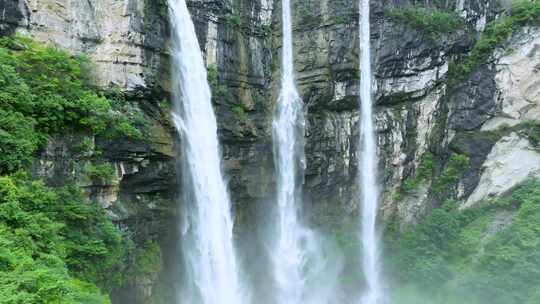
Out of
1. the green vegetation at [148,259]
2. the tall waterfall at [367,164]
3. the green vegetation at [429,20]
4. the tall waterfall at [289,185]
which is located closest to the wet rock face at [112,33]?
the green vegetation at [148,259]

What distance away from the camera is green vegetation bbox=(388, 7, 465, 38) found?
19.4 m

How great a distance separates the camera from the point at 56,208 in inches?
403

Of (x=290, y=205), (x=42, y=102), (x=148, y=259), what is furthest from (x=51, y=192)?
(x=290, y=205)

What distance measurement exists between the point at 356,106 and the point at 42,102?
1341 cm

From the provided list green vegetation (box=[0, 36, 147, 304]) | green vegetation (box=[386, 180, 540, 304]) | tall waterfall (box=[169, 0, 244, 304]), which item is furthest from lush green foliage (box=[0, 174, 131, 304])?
green vegetation (box=[386, 180, 540, 304])

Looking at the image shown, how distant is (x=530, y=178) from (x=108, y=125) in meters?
15.8

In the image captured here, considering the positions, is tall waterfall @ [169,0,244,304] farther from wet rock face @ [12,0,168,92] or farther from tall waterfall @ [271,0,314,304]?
tall waterfall @ [271,0,314,304]

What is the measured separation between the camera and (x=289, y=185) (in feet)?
61.2

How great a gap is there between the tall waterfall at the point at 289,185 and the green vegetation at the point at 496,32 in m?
7.53

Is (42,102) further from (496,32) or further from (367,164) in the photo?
(496,32)

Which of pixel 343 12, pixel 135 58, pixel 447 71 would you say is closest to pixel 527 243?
pixel 447 71

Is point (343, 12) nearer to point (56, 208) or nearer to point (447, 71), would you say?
point (447, 71)

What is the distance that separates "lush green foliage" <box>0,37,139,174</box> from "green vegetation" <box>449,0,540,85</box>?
1475 cm

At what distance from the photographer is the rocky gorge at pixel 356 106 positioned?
48.9 ft
